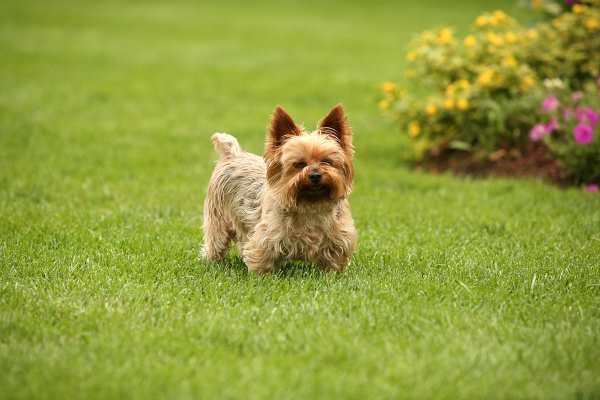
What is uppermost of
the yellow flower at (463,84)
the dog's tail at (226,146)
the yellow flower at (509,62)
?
the yellow flower at (509,62)

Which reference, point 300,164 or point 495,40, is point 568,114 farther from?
point 300,164

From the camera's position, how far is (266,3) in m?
35.0

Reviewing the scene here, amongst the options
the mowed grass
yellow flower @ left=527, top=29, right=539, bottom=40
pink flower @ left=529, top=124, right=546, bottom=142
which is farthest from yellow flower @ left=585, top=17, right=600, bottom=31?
the mowed grass

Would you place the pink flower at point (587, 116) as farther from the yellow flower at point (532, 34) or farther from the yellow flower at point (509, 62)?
the yellow flower at point (532, 34)

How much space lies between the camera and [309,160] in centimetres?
562

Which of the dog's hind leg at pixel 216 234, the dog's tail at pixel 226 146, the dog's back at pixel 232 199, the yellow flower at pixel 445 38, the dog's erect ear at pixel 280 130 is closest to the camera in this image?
the dog's erect ear at pixel 280 130

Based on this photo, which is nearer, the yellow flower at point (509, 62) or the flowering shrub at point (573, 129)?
the flowering shrub at point (573, 129)

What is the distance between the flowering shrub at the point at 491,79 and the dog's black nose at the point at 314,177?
4781mm

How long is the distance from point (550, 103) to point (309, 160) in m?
4.81

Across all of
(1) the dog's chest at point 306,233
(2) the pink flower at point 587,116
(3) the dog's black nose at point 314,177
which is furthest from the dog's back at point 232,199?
(2) the pink flower at point 587,116

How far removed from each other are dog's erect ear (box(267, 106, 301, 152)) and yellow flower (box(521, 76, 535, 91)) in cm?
515

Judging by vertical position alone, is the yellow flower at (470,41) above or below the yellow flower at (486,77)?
above

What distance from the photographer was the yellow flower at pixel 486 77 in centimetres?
984

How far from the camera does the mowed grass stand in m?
4.19
